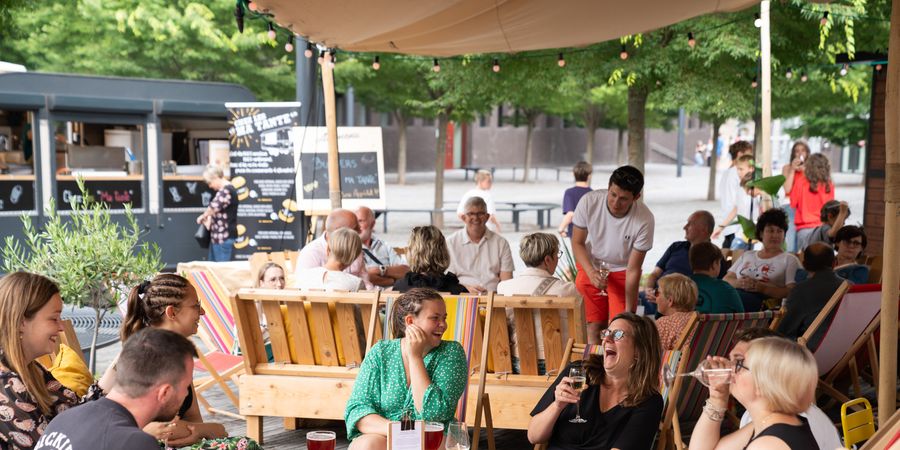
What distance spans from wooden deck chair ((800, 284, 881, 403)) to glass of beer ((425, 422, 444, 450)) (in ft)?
10.9

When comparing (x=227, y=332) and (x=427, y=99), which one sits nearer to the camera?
(x=227, y=332)

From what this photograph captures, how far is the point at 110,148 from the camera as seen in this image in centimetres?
1354

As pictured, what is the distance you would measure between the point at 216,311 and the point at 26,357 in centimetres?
345

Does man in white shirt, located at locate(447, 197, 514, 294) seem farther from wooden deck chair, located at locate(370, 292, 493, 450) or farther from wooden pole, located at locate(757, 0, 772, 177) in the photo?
wooden pole, located at locate(757, 0, 772, 177)

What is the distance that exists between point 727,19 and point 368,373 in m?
9.07

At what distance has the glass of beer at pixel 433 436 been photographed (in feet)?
10.3

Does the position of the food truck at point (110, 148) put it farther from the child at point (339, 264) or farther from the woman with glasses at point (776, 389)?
the woman with glasses at point (776, 389)

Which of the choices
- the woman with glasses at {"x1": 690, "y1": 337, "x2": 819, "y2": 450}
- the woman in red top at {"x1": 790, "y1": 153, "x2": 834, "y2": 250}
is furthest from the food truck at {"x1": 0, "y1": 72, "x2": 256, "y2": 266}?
the woman with glasses at {"x1": 690, "y1": 337, "x2": 819, "y2": 450}

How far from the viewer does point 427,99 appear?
22531 mm

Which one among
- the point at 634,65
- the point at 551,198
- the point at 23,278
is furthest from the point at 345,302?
the point at 551,198

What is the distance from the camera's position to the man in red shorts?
20.7 ft

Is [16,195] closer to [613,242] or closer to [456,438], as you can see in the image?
[613,242]

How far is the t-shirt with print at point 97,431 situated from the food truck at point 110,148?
414 inches

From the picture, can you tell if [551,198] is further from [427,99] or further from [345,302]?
[345,302]
